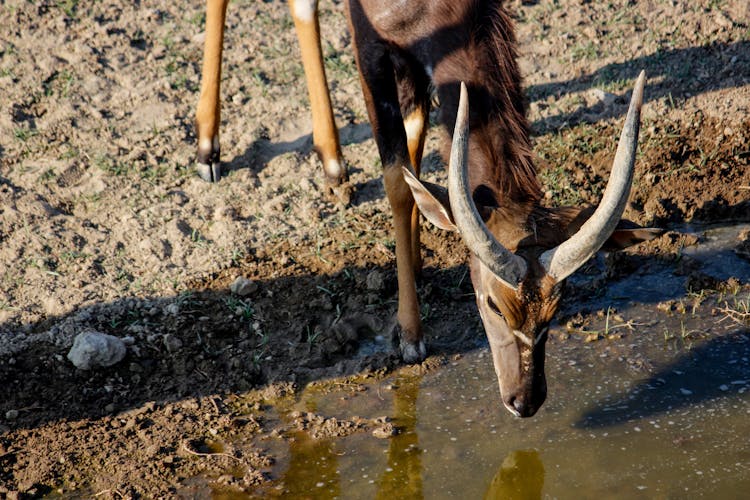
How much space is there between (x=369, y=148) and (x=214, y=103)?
127cm

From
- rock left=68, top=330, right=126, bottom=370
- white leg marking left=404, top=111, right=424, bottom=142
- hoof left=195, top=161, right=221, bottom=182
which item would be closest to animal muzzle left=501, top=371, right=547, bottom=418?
white leg marking left=404, top=111, right=424, bottom=142

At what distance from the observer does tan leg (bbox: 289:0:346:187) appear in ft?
23.3

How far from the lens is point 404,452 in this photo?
16.7ft

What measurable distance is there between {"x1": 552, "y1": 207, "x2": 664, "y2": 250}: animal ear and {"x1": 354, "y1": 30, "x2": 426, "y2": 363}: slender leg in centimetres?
133

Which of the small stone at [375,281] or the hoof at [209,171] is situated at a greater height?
the hoof at [209,171]

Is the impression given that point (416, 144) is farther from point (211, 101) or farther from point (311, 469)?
point (311, 469)

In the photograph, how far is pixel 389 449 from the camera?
5.10 meters

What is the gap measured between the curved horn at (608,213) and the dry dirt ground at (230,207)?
1541 millimetres

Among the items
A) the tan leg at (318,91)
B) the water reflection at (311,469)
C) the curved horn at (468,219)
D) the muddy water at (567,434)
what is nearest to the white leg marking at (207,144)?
the tan leg at (318,91)

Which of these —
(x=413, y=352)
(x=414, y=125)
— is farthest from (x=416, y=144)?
(x=413, y=352)

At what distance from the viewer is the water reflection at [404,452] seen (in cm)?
483

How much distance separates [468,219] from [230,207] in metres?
3.29

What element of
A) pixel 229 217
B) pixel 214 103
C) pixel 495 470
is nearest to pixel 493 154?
pixel 495 470

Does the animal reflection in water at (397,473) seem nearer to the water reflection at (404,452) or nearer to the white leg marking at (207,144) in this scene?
the water reflection at (404,452)
